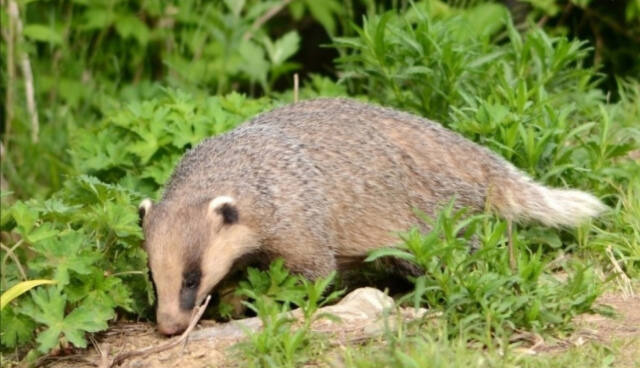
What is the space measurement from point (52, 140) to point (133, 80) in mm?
1213

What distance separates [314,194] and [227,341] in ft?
3.44

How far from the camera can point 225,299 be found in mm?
5910

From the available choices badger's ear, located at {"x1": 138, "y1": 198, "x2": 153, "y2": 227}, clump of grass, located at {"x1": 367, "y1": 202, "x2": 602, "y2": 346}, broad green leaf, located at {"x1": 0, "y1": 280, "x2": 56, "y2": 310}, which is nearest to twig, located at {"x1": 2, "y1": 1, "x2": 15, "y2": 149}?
badger's ear, located at {"x1": 138, "y1": 198, "x2": 153, "y2": 227}

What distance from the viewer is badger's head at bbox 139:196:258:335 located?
532cm

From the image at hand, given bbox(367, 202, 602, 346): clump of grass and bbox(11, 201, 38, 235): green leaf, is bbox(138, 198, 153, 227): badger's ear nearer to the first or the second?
bbox(11, 201, 38, 235): green leaf

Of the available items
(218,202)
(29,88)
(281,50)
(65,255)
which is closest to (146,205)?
(218,202)

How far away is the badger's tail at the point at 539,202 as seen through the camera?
622cm

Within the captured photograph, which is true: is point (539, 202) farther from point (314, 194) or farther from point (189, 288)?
point (189, 288)

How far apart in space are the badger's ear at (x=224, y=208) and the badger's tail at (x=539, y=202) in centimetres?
149

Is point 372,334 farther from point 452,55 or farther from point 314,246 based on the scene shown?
point 452,55

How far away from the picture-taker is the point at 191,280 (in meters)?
5.39

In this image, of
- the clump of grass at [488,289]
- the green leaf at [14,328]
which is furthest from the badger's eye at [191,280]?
the clump of grass at [488,289]

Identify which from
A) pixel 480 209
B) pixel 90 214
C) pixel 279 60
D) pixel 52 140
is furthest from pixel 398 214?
pixel 52 140

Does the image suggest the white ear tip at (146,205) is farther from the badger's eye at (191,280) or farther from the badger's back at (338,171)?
the badger's eye at (191,280)
